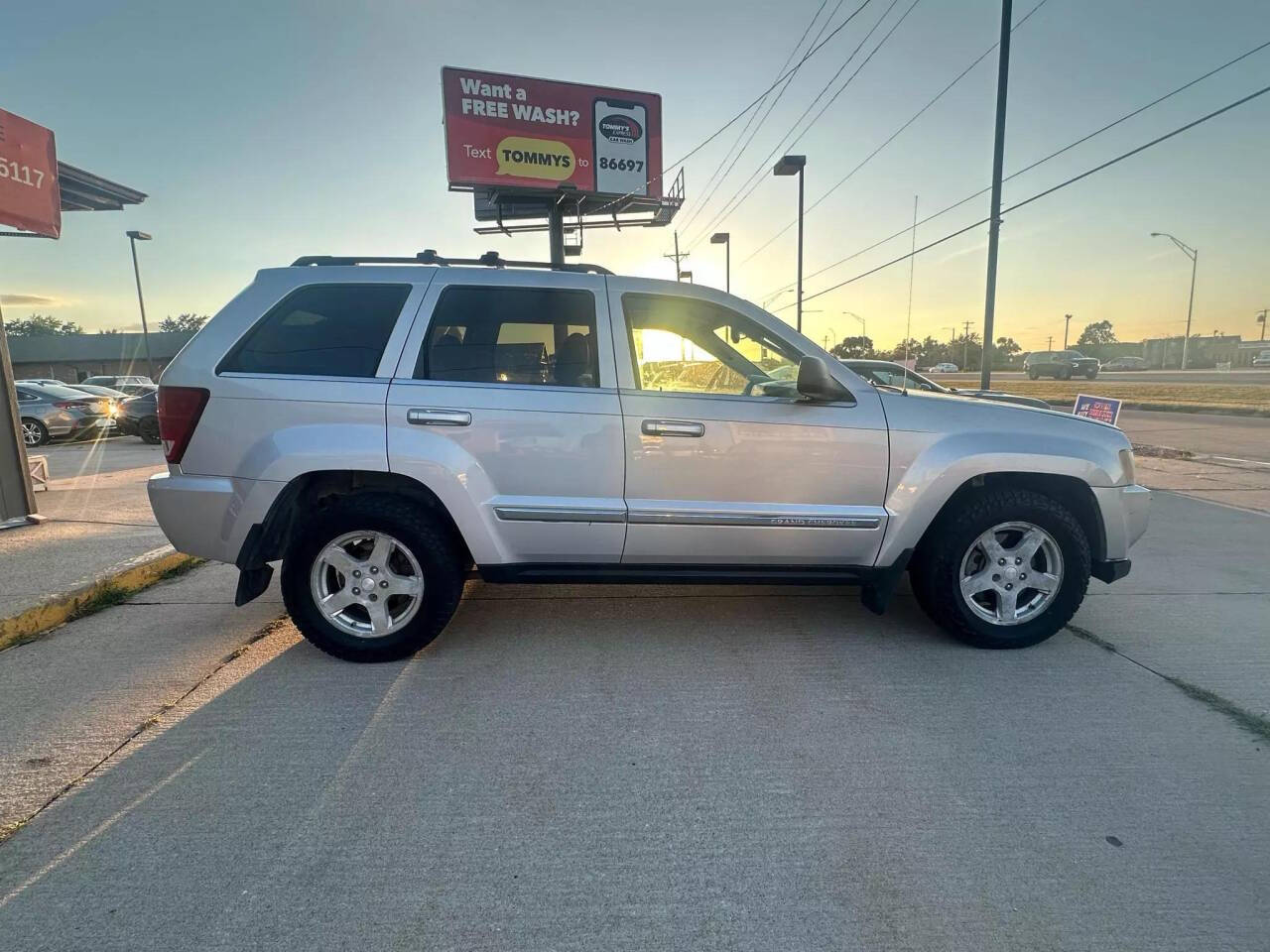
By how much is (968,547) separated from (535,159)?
1730cm

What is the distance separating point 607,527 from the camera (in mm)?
3465

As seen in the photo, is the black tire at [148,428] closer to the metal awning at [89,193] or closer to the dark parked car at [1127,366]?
the metal awning at [89,193]

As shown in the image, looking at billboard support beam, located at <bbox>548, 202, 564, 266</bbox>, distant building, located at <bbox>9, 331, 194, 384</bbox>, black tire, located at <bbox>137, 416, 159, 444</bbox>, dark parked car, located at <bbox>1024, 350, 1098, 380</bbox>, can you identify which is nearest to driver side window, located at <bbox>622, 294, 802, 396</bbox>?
black tire, located at <bbox>137, 416, 159, 444</bbox>

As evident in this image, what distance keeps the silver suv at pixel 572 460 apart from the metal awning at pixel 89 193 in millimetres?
5956

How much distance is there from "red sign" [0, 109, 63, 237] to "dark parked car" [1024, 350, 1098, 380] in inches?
2085

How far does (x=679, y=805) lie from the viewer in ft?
7.81

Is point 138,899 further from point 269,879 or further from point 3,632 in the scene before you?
point 3,632

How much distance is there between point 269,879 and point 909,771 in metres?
2.25

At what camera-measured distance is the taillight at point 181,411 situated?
10.9 ft

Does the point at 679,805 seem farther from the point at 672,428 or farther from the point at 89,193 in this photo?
the point at 89,193

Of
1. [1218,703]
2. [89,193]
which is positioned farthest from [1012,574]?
[89,193]

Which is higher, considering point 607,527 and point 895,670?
point 607,527

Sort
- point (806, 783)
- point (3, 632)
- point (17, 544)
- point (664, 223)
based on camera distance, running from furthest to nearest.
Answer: point (664, 223) → point (17, 544) → point (3, 632) → point (806, 783)

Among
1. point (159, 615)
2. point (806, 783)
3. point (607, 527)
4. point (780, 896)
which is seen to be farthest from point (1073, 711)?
point (159, 615)
